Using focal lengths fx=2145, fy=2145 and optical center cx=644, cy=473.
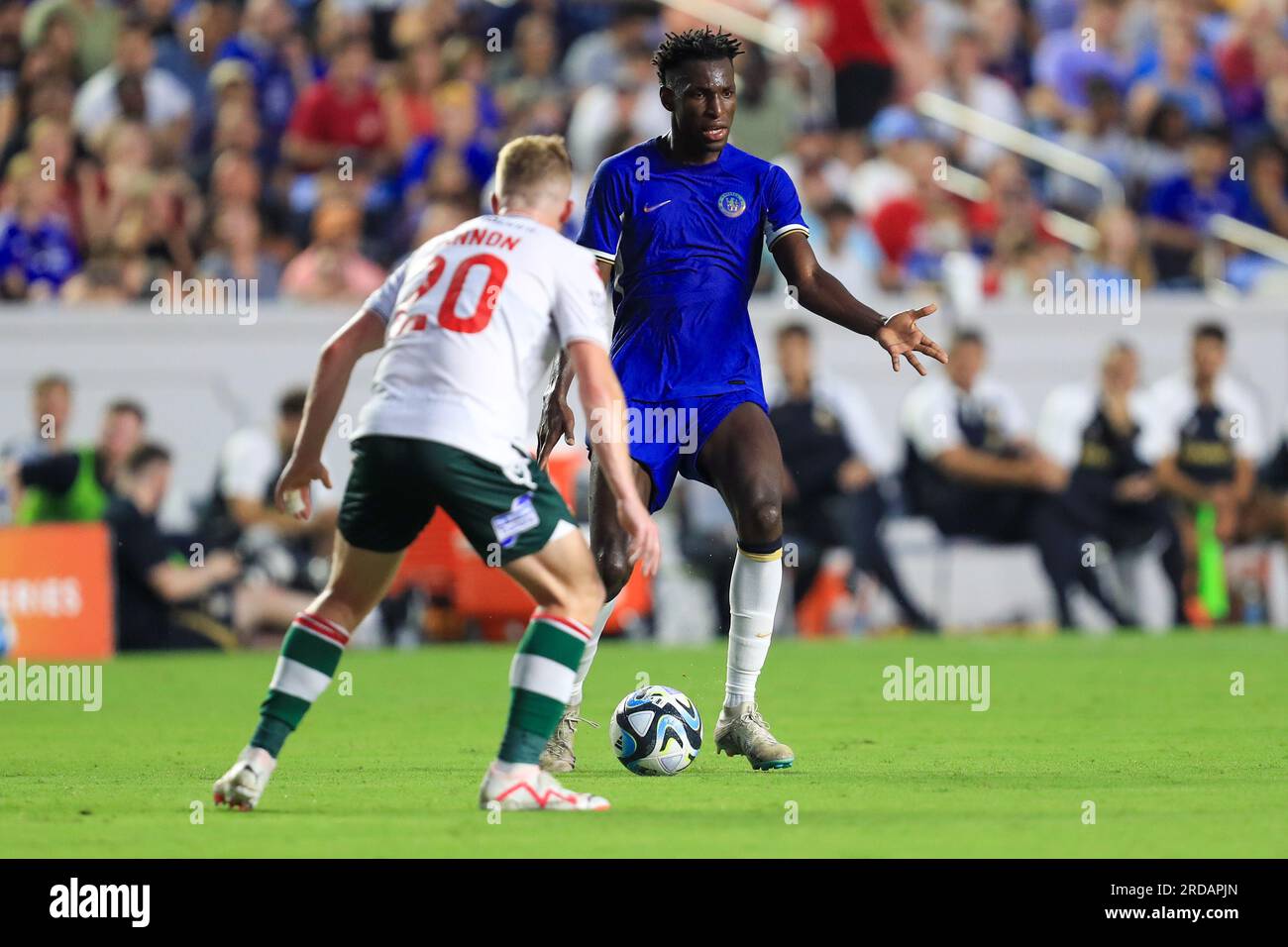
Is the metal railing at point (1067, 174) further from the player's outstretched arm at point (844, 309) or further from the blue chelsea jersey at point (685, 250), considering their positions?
the player's outstretched arm at point (844, 309)

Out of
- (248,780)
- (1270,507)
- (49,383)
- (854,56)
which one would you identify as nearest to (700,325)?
(248,780)

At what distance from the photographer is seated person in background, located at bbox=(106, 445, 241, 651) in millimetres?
16812

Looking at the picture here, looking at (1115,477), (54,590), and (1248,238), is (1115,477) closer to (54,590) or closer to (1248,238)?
(1248,238)

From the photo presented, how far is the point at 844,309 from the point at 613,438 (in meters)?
Result: 1.95

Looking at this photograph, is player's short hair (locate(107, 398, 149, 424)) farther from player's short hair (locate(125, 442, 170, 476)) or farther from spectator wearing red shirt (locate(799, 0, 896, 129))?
spectator wearing red shirt (locate(799, 0, 896, 129))

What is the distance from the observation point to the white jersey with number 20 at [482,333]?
7.04 meters

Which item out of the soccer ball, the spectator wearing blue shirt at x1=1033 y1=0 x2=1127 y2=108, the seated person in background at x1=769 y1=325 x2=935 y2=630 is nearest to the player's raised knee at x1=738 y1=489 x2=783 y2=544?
the soccer ball

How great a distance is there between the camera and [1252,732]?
403 inches

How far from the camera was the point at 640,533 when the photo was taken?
6.86 meters

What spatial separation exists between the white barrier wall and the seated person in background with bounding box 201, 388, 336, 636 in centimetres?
75

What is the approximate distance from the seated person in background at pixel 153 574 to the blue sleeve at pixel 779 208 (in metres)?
9.01
